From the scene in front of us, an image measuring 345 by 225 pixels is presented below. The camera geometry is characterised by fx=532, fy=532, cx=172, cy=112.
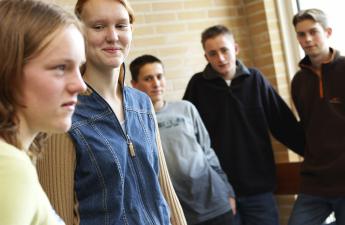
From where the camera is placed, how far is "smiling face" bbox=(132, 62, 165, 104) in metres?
2.84

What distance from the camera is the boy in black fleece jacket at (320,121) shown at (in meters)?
2.71

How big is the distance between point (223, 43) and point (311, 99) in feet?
1.91

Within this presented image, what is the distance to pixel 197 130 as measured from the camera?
2879 millimetres

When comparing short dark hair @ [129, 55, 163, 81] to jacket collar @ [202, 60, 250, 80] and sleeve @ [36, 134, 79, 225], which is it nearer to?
jacket collar @ [202, 60, 250, 80]

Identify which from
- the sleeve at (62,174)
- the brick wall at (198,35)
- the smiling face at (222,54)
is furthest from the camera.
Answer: the brick wall at (198,35)

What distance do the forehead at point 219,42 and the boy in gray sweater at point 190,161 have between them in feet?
1.17

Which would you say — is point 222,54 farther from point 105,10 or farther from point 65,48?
point 65,48

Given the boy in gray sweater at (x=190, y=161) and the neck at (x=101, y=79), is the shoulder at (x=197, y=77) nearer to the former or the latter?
the boy in gray sweater at (x=190, y=161)

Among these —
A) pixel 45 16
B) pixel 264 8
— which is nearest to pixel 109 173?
pixel 45 16

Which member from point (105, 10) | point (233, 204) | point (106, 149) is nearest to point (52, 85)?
point (106, 149)

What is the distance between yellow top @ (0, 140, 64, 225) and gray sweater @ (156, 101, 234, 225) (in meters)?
1.85

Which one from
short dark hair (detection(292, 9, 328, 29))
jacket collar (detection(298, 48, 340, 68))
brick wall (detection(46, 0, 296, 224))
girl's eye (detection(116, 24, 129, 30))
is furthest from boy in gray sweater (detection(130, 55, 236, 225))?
girl's eye (detection(116, 24, 129, 30))

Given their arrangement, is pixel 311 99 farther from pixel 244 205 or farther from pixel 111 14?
pixel 111 14

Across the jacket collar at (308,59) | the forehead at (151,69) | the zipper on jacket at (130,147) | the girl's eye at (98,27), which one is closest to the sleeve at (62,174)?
the zipper on jacket at (130,147)
